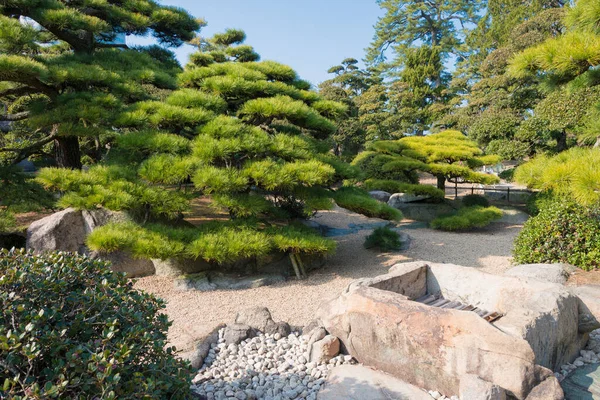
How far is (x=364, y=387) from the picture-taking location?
2195 mm

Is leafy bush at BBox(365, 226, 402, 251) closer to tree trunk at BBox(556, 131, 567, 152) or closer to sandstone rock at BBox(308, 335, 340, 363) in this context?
sandstone rock at BBox(308, 335, 340, 363)

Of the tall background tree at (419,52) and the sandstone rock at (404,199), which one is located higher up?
the tall background tree at (419,52)

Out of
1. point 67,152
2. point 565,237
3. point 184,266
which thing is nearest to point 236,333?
point 184,266

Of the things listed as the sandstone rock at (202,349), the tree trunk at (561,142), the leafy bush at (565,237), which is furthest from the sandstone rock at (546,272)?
the tree trunk at (561,142)

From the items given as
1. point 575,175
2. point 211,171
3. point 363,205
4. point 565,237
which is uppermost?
point 211,171

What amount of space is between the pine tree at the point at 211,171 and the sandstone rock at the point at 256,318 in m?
0.99

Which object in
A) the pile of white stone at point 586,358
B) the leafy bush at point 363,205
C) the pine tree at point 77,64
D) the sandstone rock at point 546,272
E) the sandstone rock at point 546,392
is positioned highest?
the pine tree at point 77,64

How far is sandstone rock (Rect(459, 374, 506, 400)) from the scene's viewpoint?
1855mm

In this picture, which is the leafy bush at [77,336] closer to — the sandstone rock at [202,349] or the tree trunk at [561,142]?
the sandstone rock at [202,349]

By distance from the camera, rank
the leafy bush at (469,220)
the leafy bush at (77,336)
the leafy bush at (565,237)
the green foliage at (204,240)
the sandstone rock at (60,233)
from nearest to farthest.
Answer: the leafy bush at (77,336) < the green foliage at (204,240) < the leafy bush at (565,237) < the sandstone rock at (60,233) < the leafy bush at (469,220)

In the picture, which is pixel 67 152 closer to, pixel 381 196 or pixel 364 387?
pixel 364 387

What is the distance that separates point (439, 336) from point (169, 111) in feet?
11.5

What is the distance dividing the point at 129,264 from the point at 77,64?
8.44 ft

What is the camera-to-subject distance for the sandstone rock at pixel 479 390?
1855 mm
